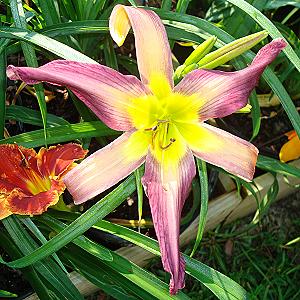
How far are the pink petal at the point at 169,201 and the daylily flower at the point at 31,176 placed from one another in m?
0.15

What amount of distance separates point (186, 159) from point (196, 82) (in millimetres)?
90

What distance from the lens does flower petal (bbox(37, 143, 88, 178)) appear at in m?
0.85

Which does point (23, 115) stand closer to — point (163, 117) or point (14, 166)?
point (14, 166)

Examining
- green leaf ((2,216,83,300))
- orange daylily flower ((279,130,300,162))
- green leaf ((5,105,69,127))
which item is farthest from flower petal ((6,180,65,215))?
orange daylily flower ((279,130,300,162))

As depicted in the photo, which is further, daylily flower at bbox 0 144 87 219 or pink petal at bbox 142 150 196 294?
daylily flower at bbox 0 144 87 219

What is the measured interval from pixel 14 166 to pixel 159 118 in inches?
8.9

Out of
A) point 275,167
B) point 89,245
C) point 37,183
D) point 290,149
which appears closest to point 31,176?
point 37,183

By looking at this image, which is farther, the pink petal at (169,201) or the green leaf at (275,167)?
the green leaf at (275,167)

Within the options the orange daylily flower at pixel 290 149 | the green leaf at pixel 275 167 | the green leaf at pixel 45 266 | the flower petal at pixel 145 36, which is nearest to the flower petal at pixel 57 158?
the green leaf at pixel 45 266

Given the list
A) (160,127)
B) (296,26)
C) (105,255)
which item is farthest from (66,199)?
(296,26)

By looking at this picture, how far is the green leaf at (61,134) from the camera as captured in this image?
860 millimetres

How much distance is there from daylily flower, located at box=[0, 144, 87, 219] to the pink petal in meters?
0.15

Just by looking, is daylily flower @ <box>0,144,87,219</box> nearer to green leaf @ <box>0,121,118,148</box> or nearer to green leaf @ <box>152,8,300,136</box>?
green leaf @ <box>0,121,118,148</box>

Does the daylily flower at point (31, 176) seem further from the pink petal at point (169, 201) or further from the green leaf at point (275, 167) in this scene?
the green leaf at point (275, 167)
